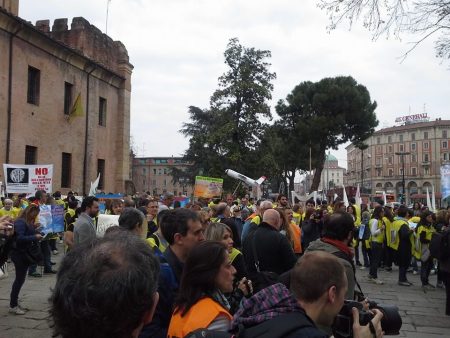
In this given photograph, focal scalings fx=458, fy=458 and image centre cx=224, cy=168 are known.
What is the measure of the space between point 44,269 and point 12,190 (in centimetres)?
447

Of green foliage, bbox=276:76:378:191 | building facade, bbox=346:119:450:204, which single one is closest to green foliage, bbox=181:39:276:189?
green foliage, bbox=276:76:378:191

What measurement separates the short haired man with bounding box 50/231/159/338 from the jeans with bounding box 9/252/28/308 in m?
6.66

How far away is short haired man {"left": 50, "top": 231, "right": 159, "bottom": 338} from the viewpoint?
138 cm

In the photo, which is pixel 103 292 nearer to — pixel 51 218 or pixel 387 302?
pixel 387 302

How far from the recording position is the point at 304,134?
44000mm

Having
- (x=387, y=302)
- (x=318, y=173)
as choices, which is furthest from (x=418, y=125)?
(x=387, y=302)

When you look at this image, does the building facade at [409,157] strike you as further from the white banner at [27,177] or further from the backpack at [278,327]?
the backpack at [278,327]

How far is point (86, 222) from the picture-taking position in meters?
7.13

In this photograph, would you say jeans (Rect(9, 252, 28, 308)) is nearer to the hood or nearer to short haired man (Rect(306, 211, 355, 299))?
short haired man (Rect(306, 211, 355, 299))

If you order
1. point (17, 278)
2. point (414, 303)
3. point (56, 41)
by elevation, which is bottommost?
point (414, 303)

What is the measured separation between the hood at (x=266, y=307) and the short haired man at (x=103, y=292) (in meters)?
0.65

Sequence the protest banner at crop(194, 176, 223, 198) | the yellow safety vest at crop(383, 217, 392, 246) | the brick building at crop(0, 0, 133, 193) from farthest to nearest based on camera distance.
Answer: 1. the brick building at crop(0, 0, 133, 193)
2. the protest banner at crop(194, 176, 223, 198)
3. the yellow safety vest at crop(383, 217, 392, 246)

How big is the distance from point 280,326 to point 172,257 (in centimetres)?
173

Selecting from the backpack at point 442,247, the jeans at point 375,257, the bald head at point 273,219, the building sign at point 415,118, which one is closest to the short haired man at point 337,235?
the bald head at point 273,219
